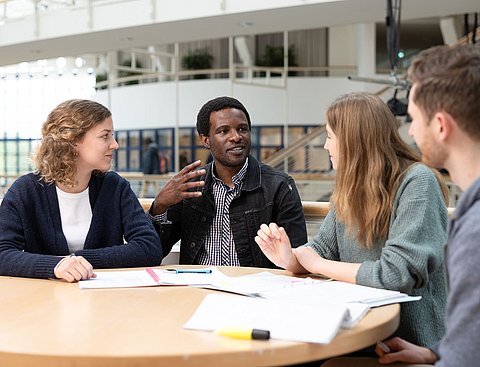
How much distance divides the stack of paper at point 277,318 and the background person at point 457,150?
210mm

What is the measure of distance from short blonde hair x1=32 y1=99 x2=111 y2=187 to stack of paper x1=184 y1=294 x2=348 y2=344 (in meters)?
1.05

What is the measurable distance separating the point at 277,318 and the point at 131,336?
0.28 m

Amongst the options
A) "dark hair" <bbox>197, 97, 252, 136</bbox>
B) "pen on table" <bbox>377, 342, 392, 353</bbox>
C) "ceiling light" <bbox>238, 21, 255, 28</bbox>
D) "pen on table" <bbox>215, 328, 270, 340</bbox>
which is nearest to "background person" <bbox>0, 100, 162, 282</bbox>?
"dark hair" <bbox>197, 97, 252, 136</bbox>

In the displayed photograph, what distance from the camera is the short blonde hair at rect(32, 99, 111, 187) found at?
234cm

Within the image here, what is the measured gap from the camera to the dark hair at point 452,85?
1.21 metres

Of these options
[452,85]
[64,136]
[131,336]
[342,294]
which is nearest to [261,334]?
[131,336]

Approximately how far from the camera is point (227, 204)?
274cm

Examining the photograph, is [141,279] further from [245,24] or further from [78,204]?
[245,24]

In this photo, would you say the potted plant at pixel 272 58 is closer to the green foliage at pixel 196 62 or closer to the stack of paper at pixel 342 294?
the green foliage at pixel 196 62

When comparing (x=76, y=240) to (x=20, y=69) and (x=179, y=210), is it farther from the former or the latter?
(x=20, y=69)

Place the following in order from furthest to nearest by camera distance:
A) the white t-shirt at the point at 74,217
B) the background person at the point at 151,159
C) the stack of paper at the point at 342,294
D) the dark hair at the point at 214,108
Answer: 1. the background person at the point at 151,159
2. the dark hair at the point at 214,108
3. the white t-shirt at the point at 74,217
4. the stack of paper at the point at 342,294

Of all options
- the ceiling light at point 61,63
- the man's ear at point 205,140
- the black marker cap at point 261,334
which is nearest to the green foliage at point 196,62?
the ceiling light at point 61,63

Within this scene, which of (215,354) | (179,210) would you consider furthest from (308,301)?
(179,210)

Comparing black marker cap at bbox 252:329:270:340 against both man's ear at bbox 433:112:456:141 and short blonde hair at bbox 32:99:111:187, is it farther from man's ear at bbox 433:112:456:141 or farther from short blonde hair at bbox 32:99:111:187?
short blonde hair at bbox 32:99:111:187
